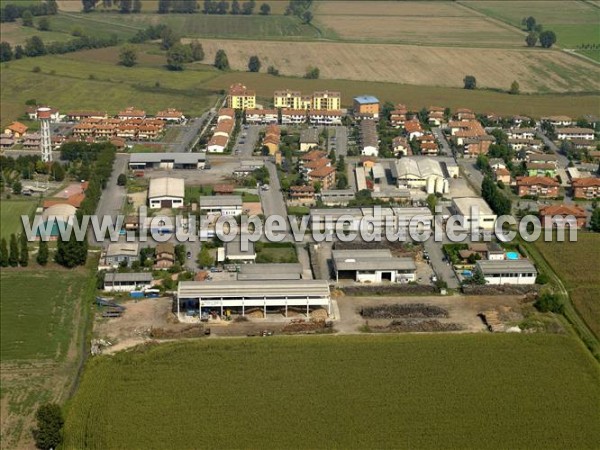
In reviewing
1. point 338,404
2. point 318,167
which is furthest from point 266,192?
point 338,404

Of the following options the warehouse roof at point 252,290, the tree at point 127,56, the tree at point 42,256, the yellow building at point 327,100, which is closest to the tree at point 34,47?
the tree at point 127,56

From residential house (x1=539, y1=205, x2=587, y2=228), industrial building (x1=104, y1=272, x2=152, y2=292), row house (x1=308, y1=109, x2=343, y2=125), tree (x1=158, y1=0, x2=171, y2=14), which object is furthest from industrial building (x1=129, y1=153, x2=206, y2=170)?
tree (x1=158, y1=0, x2=171, y2=14)

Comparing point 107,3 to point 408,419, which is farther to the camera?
point 107,3

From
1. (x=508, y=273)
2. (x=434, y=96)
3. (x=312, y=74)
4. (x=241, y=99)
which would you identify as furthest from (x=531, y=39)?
(x=508, y=273)

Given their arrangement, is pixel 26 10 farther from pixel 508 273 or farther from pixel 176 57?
pixel 508 273

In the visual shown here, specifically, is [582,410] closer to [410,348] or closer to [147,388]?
[410,348]

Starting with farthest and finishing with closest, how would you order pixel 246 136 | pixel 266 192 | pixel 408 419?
pixel 246 136 → pixel 266 192 → pixel 408 419
